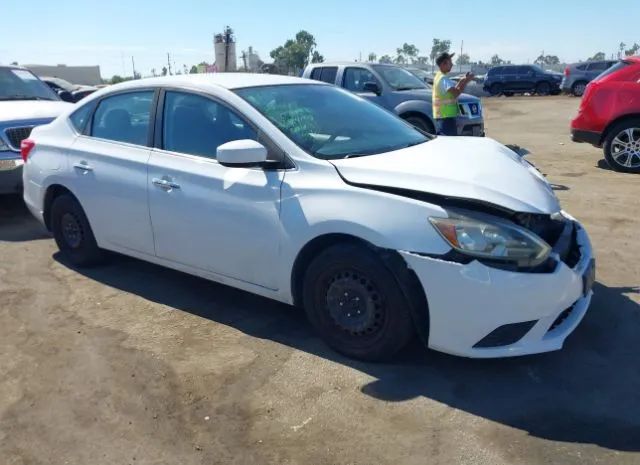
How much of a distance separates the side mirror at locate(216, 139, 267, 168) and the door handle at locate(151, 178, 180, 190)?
638 mm

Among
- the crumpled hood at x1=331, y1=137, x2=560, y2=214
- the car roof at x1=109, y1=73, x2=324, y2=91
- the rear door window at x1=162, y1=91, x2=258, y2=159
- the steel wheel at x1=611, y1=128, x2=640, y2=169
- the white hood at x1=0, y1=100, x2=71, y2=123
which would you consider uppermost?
the car roof at x1=109, y1=73, x2=324, y2=91

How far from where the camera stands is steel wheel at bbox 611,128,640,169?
880 cm

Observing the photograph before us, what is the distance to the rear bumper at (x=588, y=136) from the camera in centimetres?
902

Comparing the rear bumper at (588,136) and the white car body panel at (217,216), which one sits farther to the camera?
the rear bumper at (588,136)

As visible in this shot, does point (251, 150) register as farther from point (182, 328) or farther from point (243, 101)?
point (182, 328)

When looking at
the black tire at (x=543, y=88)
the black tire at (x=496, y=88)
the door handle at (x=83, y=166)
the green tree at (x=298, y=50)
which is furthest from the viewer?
the green tree at (x=298, y=50)

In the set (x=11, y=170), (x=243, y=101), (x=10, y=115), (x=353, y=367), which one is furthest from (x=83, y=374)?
(x=10, y=115)

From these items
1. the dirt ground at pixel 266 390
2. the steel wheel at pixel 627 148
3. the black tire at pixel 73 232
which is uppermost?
→ the steel wheel at pixel 627 148

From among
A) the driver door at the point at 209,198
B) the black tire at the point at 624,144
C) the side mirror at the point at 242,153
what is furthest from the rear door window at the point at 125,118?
the black tire at the point at 624,144

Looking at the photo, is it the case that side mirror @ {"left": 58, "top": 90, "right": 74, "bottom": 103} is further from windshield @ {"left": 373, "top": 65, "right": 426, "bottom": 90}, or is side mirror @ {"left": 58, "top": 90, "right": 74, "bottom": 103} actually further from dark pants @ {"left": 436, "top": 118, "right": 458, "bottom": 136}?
dark pants @ {"left": 436, "top": 118, "right": 458, "bottom": 136}

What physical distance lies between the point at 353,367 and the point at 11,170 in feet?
16.6

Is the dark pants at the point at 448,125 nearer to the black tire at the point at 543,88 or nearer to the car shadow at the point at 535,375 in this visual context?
the car shadow at the point at 535,375

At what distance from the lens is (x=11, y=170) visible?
6660mm

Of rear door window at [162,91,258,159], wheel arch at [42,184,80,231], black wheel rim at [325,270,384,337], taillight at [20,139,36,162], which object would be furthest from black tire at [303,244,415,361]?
taillight at [20,139,36,162]
